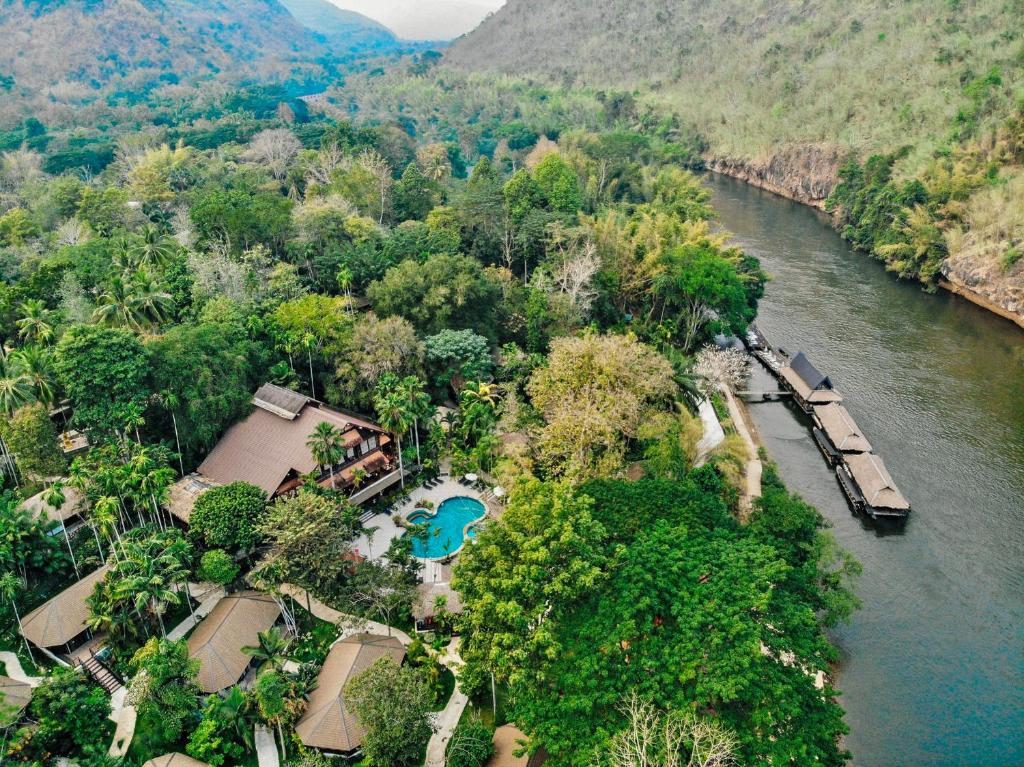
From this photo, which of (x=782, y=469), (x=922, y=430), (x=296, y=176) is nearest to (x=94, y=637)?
(x=782, y=469)

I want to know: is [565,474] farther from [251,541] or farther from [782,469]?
[782,469]

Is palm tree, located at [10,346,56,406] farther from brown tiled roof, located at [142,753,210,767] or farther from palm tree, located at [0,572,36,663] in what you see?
brown tiled roof, located at [142,753,210,767]

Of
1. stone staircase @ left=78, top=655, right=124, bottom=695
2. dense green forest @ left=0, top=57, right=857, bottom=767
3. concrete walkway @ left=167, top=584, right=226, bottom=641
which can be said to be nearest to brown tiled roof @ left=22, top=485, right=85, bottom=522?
dense green forest @ left=0, top=57, right=857, bottom=767

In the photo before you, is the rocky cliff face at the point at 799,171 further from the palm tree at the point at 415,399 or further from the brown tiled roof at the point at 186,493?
the brown tiled roof at the point at 186,493

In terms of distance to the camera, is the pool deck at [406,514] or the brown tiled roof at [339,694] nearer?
the brown tiled roof at [339,694]

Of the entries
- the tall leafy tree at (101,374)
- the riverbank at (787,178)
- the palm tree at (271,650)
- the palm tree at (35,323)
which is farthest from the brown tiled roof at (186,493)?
the riverbank at (787,178)

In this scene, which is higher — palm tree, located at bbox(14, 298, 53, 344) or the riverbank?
palm tree, located at bbox(14, 298, 53, 344)

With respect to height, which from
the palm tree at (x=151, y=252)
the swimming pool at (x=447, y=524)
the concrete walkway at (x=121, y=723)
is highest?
the palm tree at (x=151, y=252)

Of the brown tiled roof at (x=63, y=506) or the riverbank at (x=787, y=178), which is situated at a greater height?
the riverbank at (x=787, y=178)

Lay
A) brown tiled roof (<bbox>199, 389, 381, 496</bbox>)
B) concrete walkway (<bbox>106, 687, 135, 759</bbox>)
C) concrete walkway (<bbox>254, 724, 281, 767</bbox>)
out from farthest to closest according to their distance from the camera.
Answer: brown tiled roof (<bbox>199, 389, 381, 496</bbox>), concrete walkway (<bbox>106, 687, 135, 759</bbox>), concrete walkway (<bbox>254, 724, 281, 767</bbox>)
